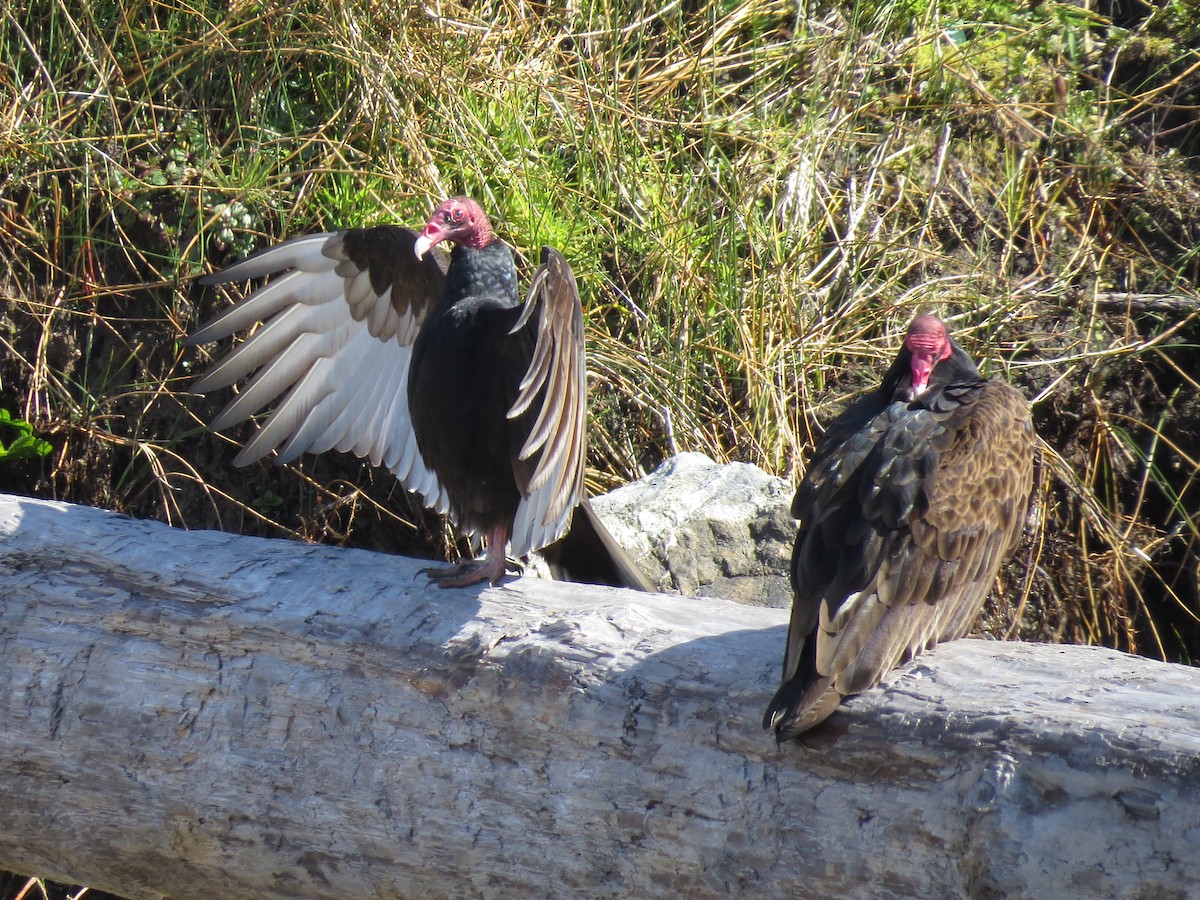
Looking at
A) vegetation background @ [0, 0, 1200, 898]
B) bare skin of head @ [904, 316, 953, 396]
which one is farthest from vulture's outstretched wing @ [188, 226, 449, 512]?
bare skin of head @ [904, 316, 953, 396]

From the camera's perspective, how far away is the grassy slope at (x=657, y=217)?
3.45 meters

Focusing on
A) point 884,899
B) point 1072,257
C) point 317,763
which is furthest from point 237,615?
point 1072,257

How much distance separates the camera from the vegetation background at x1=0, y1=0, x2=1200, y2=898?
3.45 metres

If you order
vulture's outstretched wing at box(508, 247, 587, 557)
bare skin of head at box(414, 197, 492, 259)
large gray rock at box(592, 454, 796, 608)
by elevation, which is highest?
bare skin of head at box(414, 197, 492, 259)

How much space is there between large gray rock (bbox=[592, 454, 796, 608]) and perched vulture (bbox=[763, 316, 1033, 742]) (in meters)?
0.77

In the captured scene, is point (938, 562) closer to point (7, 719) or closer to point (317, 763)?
point (317, 763)

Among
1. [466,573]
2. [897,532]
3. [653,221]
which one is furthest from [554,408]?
[653,221]

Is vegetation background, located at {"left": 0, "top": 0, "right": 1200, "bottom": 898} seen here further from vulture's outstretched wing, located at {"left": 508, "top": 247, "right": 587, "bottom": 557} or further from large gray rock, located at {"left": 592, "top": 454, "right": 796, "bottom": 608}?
vulture's outstretched wing, located at {"left": 508, "top": 247, "right": 587, "bottom": 557}

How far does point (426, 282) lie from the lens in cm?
304

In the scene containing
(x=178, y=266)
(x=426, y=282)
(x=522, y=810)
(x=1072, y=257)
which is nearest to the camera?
(x=522, y=810)

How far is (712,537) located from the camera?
2957 millimetres

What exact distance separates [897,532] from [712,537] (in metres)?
1.10

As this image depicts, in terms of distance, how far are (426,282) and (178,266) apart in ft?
2.81

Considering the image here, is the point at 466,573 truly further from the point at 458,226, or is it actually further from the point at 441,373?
the point at 458,226
